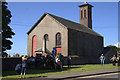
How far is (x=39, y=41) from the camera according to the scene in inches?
1473

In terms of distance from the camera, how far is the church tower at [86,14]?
47.6 meters

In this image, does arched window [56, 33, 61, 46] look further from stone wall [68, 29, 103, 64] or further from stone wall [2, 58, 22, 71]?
stone wall [2, 58, 22, 71]

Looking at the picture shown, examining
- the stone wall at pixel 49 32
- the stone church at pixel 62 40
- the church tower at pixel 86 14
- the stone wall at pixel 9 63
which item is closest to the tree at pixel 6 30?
the stone wall at pixel 9 63

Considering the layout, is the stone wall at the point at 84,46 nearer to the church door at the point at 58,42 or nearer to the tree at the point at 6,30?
the church door at the point at 58,42

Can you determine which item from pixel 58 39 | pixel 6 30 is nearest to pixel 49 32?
pixel 58 39

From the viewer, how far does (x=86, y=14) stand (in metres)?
47.7

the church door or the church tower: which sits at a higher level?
the church tower

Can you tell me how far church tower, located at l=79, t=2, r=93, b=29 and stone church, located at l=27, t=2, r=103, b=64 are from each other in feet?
22.1

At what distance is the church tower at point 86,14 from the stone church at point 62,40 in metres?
6.75

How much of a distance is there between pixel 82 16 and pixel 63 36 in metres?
17.0

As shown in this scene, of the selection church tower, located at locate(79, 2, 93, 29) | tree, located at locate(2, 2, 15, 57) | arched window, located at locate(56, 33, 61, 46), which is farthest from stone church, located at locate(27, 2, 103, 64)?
tree, located at locate(2, 2, 15, 57)

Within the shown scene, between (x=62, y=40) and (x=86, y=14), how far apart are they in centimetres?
1713

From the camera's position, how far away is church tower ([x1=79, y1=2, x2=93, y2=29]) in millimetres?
47562

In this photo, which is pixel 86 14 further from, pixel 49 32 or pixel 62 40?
pixel 62 40
